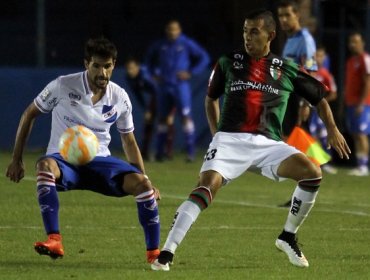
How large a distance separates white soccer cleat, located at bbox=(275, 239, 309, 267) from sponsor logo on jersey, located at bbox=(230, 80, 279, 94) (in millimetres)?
1197

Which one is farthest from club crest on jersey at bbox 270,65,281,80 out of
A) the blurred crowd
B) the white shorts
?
the blurred crowd

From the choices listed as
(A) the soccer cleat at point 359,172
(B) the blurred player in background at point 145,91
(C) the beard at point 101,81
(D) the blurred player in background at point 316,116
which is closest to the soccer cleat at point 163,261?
(C) the beard at point 101,81

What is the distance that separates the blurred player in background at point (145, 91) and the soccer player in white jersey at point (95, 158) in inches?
507

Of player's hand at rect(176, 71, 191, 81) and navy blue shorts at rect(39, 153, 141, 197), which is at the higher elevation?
navy blue shorts at rect(39, 153, 141, 197)

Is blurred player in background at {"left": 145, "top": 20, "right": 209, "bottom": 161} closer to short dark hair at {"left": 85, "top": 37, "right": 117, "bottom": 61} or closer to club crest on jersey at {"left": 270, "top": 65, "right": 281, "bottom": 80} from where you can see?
club crest on jersey at {"left": 270, "top": 65, "right": 281, "bottom": 80}

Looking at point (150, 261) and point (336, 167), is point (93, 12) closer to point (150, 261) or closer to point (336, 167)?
point (336, 167)

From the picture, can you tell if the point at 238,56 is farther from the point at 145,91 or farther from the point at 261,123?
the point at 145,91

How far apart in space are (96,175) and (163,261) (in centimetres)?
92

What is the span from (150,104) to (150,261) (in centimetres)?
1381

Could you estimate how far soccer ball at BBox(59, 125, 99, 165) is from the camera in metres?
10.1

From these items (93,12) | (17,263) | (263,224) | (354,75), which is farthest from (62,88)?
(93,12)

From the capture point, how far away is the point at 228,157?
1025 centimetres

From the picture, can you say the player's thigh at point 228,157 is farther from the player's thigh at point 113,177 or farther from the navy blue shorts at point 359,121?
the navy blue shorts at point 359,121

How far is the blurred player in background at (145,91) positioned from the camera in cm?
2367
